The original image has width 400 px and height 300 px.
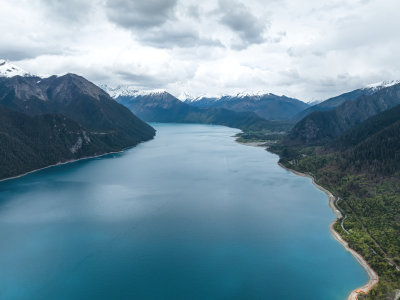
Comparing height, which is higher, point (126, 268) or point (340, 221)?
point (340, 221)

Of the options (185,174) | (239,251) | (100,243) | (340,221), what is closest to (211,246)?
(239,251)

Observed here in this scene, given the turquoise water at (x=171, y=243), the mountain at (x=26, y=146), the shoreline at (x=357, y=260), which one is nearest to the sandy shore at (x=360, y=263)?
the shoreline at (x=357, y=260)

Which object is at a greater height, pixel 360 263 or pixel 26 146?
pixel 26 146

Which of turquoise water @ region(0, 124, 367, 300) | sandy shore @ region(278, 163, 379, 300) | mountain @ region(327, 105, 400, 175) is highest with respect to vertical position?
mountain @ region(327, 105, 400, 175)

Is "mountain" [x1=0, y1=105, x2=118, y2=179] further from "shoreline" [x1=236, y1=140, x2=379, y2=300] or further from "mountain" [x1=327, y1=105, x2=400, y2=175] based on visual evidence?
"mountain" [x1=327, y1=105, x2=400, y2=175]

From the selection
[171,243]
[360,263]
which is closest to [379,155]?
[360,263]

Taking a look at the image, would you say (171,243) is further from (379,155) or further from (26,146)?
(26,146)

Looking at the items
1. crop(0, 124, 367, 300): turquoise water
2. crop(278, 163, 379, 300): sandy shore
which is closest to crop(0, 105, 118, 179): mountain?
crop(0, 124, 367, 300): turquoise water

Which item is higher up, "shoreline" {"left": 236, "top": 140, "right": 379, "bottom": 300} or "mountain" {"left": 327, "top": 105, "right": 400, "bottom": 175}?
"mountain" {"left": 327, "top": 105, "right": 400, "bottom": 175}

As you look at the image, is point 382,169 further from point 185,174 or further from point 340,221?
point 185,174
